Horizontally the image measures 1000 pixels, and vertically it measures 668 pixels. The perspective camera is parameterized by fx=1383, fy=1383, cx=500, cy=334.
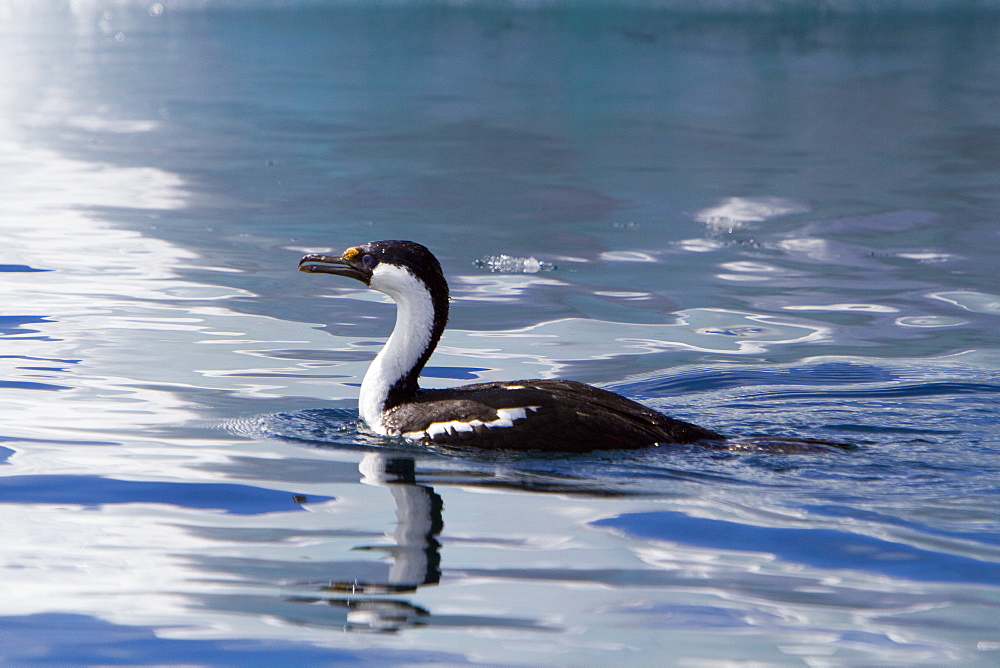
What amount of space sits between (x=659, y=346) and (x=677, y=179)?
802 cm

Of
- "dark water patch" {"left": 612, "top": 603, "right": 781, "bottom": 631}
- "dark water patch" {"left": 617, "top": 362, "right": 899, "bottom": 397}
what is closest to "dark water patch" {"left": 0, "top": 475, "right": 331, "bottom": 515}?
"dark water patch" {"left": 612, "top": 603, "right": 781, "bottom": 631}

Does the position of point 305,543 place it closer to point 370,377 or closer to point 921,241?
point 370,377

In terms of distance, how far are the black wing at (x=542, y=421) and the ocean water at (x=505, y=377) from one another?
0.38 ft

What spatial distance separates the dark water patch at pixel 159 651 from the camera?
473 cm

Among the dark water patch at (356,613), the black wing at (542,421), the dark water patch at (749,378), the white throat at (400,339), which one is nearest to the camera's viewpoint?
the dark water patch at (356,613)

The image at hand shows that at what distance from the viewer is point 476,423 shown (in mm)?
7152

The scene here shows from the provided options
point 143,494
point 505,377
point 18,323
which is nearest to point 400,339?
point 505,377

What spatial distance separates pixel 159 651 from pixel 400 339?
3.22 m

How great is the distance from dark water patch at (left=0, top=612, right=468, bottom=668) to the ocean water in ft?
0.04

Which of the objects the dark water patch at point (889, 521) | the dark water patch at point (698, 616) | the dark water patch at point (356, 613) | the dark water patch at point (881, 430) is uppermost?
the dark water patch at point (881, 430)

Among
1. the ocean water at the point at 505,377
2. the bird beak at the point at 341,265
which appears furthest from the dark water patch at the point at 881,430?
the bird beak at the point at 341,265

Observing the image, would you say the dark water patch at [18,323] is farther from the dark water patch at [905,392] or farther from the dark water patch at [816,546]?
the dark water patch at [816,546]

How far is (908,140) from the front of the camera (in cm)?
2092

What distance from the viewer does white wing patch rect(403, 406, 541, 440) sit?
710 cm
